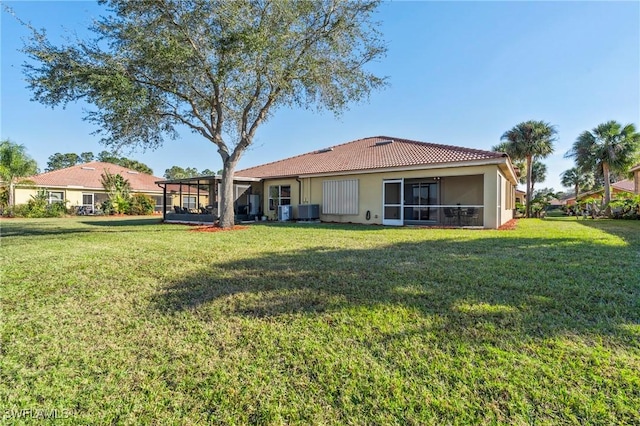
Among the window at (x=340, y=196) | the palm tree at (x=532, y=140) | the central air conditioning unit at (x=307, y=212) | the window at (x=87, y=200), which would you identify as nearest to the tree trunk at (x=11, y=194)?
the window at (x=87, y=200)

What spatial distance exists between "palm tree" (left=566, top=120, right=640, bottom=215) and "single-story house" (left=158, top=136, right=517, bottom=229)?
810cm

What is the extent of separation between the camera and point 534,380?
228 centimetres

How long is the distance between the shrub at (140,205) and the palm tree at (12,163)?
7408 millimetres

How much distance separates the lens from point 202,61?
10977 mm

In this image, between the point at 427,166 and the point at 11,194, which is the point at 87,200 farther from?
the point at 427,166

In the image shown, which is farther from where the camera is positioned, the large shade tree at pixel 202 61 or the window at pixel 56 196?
the window at pixel 56 196

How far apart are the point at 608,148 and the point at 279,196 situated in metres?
21.8

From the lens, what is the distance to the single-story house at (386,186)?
1353 cm

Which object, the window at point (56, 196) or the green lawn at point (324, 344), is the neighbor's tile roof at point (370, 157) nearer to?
the green lawn at point (324, 344)

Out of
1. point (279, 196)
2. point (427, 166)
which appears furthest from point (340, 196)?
point (427, 166)

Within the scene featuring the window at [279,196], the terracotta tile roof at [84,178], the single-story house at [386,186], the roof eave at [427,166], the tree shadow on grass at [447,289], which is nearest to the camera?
the tree shadow on grass at [447,289]

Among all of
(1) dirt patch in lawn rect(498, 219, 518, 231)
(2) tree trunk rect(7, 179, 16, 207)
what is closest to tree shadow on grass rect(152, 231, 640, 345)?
(1) dirt patch in lawn rect(498, 219, 518, 231)

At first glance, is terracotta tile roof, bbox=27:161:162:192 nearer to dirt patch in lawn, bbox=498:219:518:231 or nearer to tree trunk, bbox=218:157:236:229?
tree trunk, bbox=218:157:236:229

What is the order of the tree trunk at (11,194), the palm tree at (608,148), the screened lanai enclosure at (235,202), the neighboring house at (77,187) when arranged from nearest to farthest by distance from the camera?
the screened lanai enclosure at (235,202), the palm tree at (608,148), the tree trunk at (11,194), the neighboring house at (77,187)
